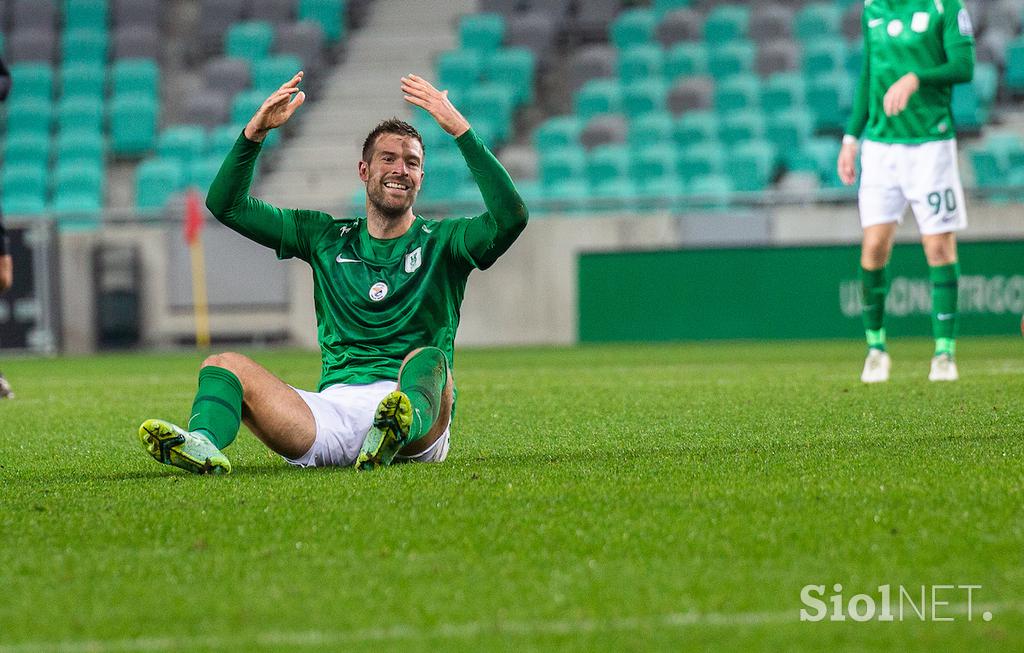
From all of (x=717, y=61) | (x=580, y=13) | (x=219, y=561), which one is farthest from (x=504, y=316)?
(x=219, y=561)

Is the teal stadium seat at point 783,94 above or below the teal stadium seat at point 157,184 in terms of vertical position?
above

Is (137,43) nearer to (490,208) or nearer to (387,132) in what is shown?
(387,132)

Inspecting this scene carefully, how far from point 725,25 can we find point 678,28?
589 millimetres

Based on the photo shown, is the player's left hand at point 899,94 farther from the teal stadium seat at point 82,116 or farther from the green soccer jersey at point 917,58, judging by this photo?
the teal stadium seat at point 82,116

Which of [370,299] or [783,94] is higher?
[783,94]

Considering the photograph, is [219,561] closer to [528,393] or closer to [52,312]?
[528,393]

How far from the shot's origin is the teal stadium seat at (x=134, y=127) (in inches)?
750

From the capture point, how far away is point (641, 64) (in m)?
18.0

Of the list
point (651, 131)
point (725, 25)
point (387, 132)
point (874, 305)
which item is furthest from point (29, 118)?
point (387, 132)

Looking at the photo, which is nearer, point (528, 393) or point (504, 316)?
point (528, 393)

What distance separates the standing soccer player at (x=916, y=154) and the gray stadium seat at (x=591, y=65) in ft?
34.7

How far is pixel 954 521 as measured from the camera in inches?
122

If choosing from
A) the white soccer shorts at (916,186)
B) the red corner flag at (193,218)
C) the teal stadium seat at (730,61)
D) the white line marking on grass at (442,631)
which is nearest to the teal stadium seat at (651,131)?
the teal stadium seat at (730,61)

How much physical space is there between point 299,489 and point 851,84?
1388cm
